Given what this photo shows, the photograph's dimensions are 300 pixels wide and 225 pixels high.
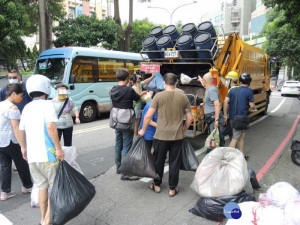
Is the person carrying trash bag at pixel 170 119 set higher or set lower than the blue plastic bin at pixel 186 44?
lower

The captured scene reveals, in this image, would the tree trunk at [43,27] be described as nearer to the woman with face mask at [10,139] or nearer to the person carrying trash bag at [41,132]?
the woman with face mask at [10,139]

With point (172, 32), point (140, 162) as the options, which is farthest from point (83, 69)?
point (140, 162)

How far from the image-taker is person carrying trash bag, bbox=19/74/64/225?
2.47 m

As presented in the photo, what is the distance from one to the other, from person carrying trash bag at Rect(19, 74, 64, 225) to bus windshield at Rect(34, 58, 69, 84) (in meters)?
6.00

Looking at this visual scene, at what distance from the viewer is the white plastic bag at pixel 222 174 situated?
3082 millimetres

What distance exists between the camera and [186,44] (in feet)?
19.8

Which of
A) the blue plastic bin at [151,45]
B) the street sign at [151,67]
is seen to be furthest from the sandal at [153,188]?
the blue plastic bin at [151,45]

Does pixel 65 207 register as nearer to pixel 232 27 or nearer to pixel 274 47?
pixel 274 47

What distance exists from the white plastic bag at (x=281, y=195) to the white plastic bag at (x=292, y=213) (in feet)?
0.57

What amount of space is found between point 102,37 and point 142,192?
1333 cm

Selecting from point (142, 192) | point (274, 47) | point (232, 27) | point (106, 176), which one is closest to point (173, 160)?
point (142, 192)

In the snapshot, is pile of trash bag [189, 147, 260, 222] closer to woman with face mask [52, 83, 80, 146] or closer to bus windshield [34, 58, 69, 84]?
woman with face mask [52, 83, 80, 146]

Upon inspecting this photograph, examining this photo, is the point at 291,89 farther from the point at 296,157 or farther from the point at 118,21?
the point at 296,157

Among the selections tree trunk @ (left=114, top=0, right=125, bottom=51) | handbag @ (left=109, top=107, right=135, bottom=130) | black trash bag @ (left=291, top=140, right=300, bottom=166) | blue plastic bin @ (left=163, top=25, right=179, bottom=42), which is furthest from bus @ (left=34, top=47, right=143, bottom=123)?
tree trunk @ (left=114, top=0, right=125, bottom=51)
